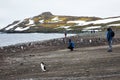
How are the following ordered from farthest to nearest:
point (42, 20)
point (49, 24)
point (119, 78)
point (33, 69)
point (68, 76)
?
point (42, 20) → point (49, 24) → point (33, 69) → point (68, 76) → point (119, 78)

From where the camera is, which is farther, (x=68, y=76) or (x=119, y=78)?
(x=68, y=76)

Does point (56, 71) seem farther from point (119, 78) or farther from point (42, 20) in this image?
point (42, 20)

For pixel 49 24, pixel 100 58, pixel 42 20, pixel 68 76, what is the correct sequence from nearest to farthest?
pixel 68 76
pixel 100 58
pixel 49 24
pixel 42 20

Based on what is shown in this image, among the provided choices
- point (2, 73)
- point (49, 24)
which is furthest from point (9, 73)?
point (49, 24)

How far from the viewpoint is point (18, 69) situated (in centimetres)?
2750

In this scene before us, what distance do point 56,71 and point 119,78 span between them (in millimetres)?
5278

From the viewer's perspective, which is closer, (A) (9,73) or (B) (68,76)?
(B) (68,76)

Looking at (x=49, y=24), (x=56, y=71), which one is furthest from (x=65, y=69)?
(x=49, y=24)

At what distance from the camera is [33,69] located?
27.0 m

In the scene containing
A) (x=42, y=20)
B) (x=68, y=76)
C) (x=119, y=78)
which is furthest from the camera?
(x=42, y=20)

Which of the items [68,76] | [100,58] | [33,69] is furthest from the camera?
[100,58]

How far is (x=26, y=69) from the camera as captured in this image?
27.2m

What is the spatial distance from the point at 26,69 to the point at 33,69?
0.46 metres

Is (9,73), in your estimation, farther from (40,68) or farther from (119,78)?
(119,78)
